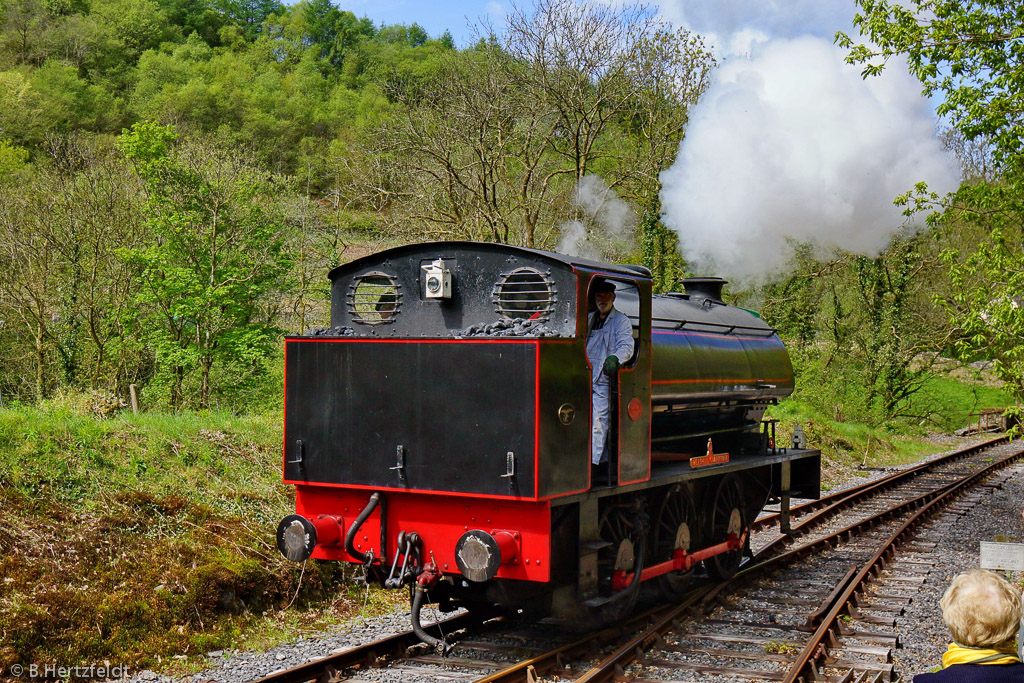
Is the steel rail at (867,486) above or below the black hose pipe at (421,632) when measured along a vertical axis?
below

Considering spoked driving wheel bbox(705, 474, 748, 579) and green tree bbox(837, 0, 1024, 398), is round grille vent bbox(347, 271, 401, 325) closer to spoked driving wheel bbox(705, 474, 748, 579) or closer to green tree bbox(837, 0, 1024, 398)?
spoked driving wheel bbox(705, 474, 748, 579)

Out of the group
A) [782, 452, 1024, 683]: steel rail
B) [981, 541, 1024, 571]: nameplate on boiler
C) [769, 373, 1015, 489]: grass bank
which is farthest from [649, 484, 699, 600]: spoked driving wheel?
[769, 373, 1015, 489]: grass bank

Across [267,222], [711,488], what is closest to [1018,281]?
[711,488]

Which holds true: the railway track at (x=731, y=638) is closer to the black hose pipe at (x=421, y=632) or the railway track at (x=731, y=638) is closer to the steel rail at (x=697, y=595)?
the steel rail at (x=697, y=595)

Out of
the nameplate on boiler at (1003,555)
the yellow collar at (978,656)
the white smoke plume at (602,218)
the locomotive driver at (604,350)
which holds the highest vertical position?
the white smoke plume at (602,218)

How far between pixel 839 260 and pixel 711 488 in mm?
14369

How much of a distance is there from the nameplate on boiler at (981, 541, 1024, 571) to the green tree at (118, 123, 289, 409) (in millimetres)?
11102

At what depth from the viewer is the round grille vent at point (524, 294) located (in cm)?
561

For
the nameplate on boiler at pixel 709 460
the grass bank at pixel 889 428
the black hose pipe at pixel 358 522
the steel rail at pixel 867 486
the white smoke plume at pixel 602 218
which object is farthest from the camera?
the grass bank at pixel 889 428

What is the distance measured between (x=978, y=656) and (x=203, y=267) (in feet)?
44.7

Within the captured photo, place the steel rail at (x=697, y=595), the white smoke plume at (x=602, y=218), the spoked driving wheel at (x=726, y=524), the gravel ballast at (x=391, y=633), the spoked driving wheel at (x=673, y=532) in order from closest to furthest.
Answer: the steel rail at (x=697, y=595) → the gravel ballast at (x=391, y=633) → the spoked driving wheel at (x=673, y=532) → the spoked driving wheel at (x=726, y=524) → the white smoke plume at (x=602, y=218)

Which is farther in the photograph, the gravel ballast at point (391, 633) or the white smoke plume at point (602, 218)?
the white smoke plume at point (602, 218)

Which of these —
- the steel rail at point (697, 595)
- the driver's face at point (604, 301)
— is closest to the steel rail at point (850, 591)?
the steel rail at point (697, 595)

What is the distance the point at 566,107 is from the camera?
18.4 metres
